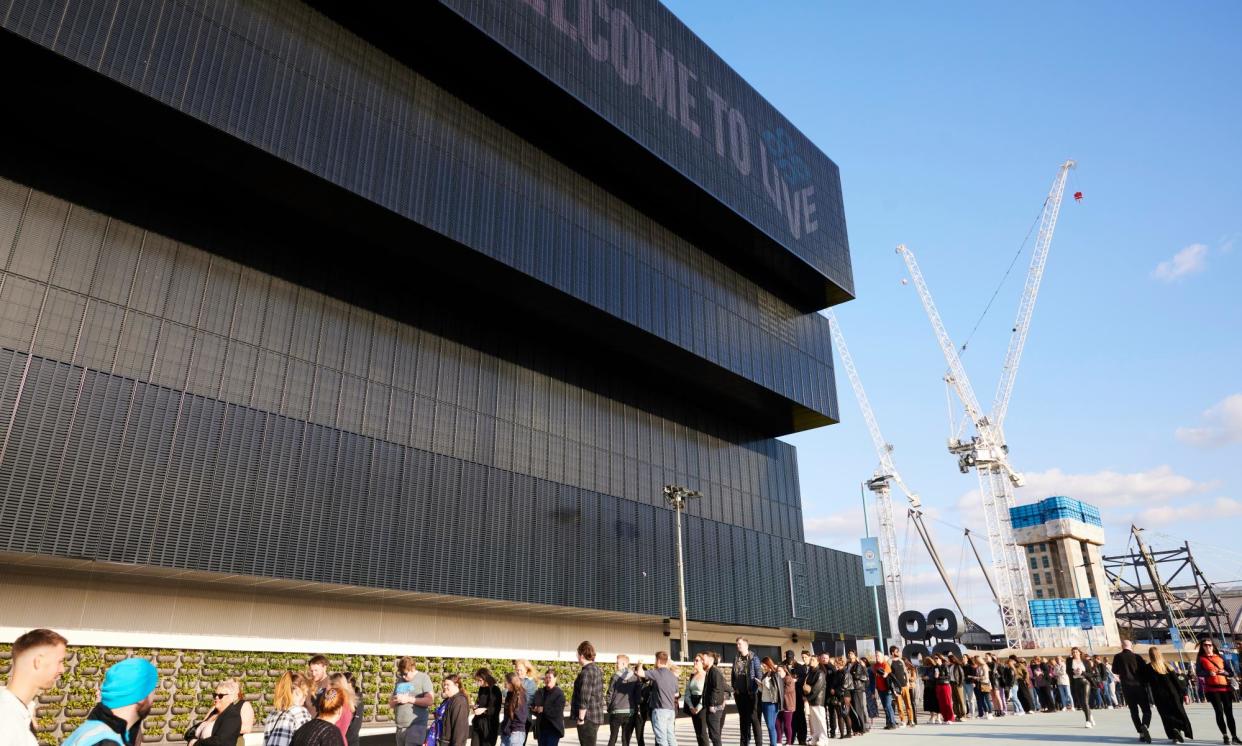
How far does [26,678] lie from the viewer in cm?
375

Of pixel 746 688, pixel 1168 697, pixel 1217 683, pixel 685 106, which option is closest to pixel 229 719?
pixel 746 688

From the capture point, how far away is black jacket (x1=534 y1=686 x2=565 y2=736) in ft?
38.5

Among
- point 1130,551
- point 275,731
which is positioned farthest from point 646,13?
point 1130,551

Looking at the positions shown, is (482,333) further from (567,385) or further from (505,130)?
(505,130)

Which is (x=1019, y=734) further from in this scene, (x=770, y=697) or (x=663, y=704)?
(x=663, y=704)

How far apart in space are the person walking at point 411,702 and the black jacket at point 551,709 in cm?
169

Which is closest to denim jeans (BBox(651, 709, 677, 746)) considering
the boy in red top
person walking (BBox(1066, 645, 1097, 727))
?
the boy in red top

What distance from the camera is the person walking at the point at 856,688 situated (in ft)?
63.3

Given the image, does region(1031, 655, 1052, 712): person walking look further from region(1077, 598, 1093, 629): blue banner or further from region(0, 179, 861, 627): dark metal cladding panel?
region(1077, 598, 1093, 629): blue banner

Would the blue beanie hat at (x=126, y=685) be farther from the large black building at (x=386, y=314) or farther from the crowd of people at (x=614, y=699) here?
the large black building at (x=386, y=314)

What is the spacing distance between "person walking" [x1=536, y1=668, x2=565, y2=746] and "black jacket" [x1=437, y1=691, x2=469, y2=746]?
158 centimetres

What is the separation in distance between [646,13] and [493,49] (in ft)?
38.5

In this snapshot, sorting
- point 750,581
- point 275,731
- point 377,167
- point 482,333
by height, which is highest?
point 377,167

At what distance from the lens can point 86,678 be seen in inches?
685
